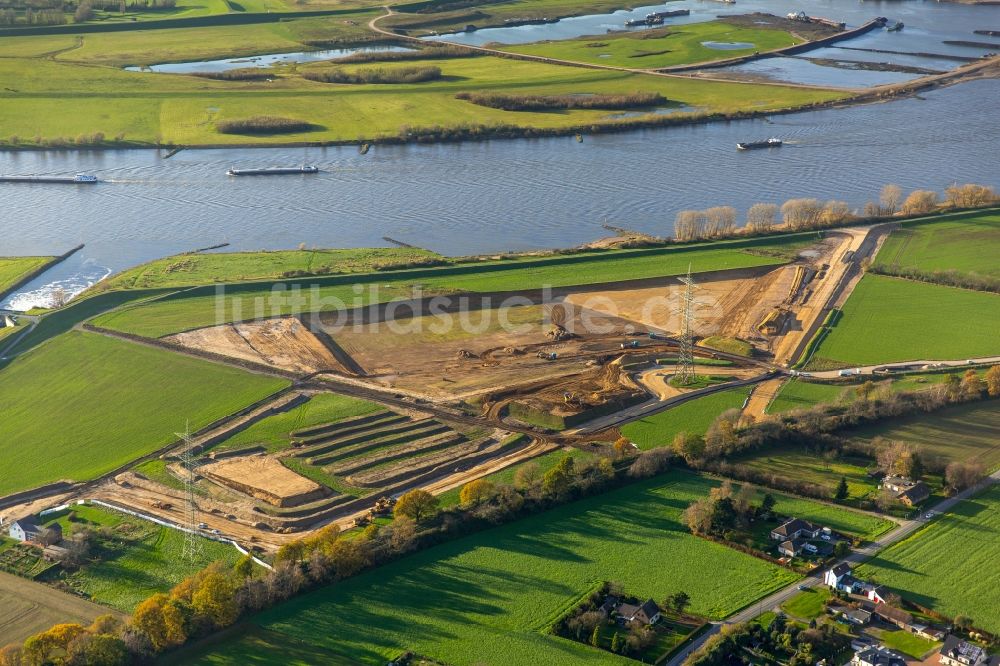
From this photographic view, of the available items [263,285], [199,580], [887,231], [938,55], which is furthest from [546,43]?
[199,580]

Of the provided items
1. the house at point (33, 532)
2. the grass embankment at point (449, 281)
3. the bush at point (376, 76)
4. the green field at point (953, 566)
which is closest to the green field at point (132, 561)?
the house at point (33, 532)

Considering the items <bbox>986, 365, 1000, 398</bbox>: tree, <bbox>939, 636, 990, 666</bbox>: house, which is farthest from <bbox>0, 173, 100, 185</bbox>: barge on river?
<bbox>939, 636, 990, 666</bbox>: house

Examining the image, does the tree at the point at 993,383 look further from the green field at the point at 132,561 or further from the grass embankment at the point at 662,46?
the grass embankment at the point at 662,46

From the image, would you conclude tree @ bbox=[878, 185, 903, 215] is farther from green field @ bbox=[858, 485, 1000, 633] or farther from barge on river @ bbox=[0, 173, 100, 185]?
barge on river @ bbox=[0, 173, 100, 185]

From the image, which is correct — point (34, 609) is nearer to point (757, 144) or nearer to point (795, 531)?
point (795, 531)

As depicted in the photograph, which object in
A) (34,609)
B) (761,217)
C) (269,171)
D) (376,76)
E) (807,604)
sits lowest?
(34,609)

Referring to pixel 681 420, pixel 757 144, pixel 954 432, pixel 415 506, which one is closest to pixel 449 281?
pixel 681 420

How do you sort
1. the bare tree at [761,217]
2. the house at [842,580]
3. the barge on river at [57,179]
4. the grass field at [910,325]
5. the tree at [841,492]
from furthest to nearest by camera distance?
the barge on river at [57,179] → the bare tree at [761,217] → the grass field at [910,325] → the tree at [841,492] → the house at [842,580]
